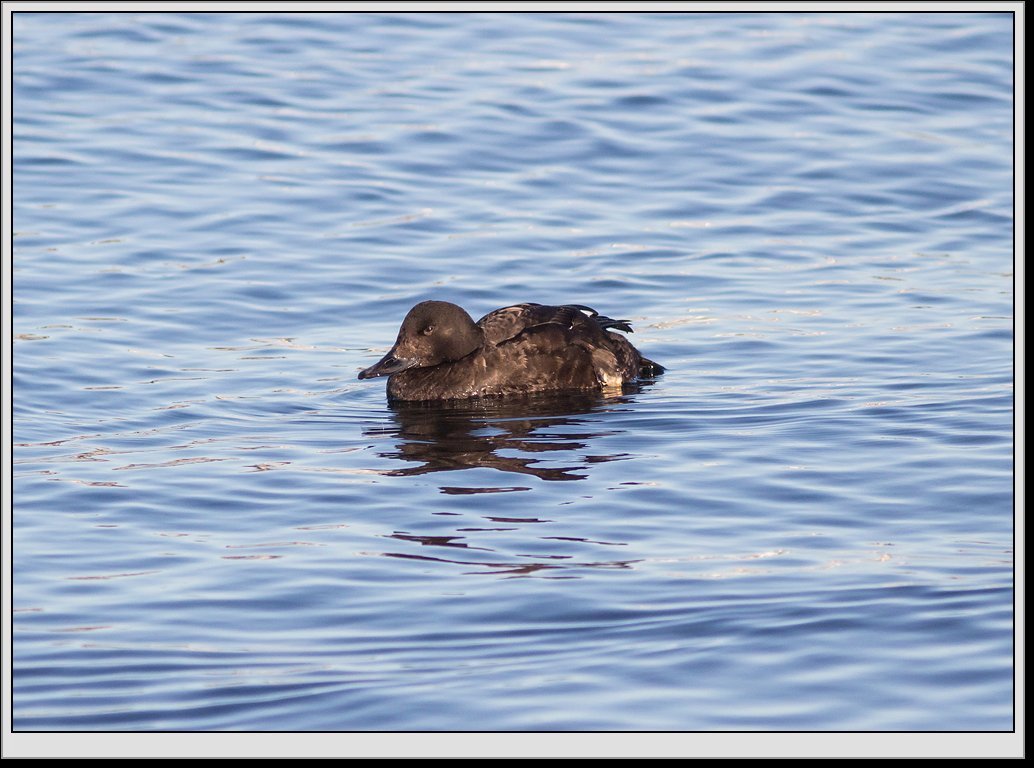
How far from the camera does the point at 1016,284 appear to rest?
414 inches

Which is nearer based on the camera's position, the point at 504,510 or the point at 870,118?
the point at 504,510

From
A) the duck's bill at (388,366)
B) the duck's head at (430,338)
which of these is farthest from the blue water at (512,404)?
the duck's head at (430,338)

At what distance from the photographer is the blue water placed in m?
5.41

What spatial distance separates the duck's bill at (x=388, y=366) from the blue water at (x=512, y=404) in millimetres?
199

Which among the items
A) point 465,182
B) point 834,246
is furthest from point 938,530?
point 465,182

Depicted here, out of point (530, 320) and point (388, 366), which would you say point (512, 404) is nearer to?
point (530, 320)

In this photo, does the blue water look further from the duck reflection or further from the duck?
the duck

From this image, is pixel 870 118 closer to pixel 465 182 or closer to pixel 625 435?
pixel 465 182

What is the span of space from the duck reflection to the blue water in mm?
44

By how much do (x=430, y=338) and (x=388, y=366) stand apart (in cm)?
33

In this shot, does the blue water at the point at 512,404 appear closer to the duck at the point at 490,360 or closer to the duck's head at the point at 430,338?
the duck at the point at 490,360

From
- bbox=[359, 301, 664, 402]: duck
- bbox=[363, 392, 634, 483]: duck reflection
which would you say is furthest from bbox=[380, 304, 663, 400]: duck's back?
bbox=[363, 392, 634, 483]: duck reflection

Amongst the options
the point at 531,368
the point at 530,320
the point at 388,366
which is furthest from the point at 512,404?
the point at 388,366

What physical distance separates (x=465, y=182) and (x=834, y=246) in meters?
3.61
